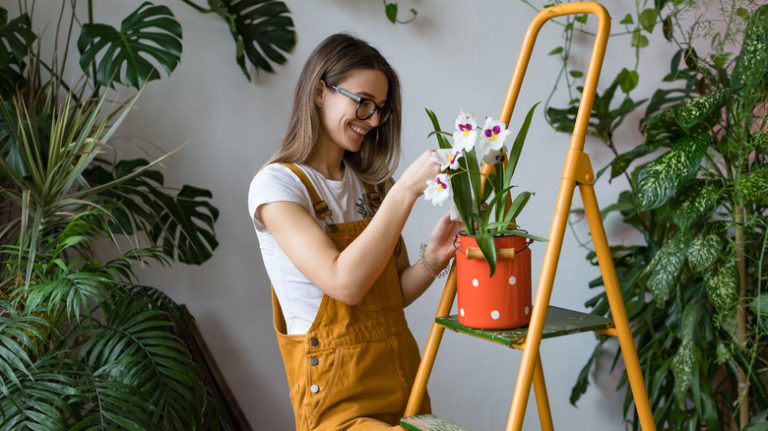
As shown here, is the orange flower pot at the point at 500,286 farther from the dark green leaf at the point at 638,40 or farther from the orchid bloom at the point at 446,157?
the dark green leaf at the point at 638,40

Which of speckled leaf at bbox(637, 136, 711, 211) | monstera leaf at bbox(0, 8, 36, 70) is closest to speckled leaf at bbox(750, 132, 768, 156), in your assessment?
speckled leaf at bbox(637, 136, 711, 211)

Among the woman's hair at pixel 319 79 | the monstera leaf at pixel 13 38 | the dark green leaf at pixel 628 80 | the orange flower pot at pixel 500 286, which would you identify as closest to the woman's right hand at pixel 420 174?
the orange flower pot at pixel 500 286

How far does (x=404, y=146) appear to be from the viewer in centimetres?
286

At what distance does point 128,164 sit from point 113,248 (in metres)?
0.36

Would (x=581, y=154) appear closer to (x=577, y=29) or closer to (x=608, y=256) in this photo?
(x=608, y=256)

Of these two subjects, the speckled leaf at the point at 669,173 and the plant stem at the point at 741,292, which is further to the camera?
the plant stem at the point at 741,292

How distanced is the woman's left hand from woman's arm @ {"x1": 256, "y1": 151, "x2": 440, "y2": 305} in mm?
203

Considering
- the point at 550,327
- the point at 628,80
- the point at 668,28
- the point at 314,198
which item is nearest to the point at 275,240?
the point at 314,198

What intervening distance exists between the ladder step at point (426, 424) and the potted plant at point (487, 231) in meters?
0.21

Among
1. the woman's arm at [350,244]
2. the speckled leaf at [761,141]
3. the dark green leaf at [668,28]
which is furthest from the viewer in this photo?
the dark green leaf at [668,28]

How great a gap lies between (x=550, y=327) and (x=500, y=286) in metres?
0.13

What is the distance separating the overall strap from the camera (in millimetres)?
1618

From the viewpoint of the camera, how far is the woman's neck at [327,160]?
5.66 feet

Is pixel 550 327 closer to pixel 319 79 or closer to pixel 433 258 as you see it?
pixel 433 258
